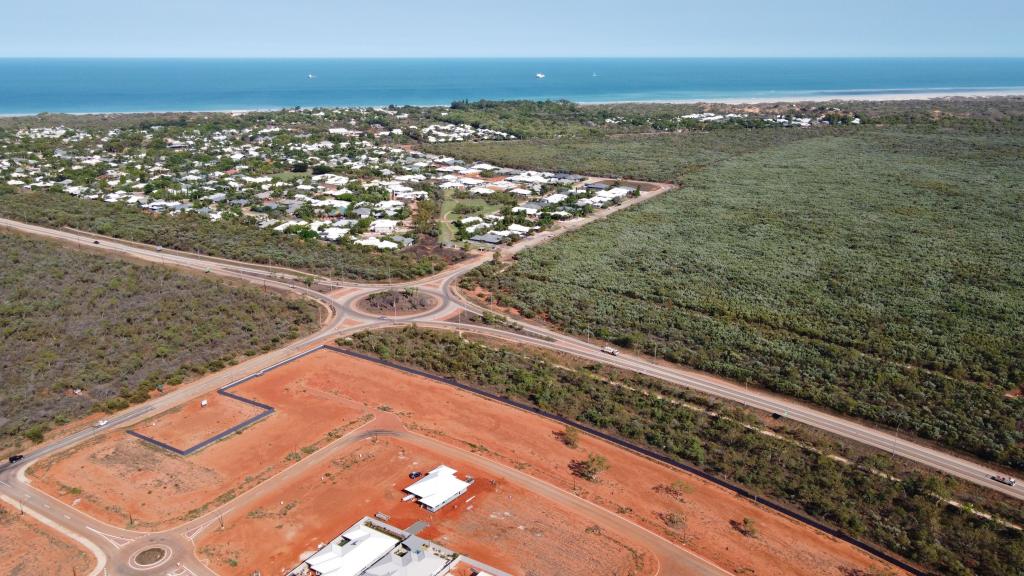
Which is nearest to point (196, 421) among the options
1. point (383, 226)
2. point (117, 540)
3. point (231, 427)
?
point (231, 427)

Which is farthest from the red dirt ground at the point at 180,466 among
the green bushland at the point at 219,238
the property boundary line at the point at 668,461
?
the green bushland at the point at 219,238

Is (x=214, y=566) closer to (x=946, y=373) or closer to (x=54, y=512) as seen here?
(x=54, y=512)

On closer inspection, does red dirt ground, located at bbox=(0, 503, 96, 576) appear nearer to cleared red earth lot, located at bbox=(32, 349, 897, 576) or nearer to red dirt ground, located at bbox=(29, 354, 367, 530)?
red dirt ground, located at bbox=(29, 354, 367, 530)

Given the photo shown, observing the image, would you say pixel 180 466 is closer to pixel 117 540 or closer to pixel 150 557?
pixel 117 540

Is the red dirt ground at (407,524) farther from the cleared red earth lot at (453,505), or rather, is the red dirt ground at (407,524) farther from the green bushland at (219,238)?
the green bushland at (219,238)

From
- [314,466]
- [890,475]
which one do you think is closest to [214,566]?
[314,466]

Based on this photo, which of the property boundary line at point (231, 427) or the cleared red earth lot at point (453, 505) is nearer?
the cleared red earth lot at point (453, 505)
